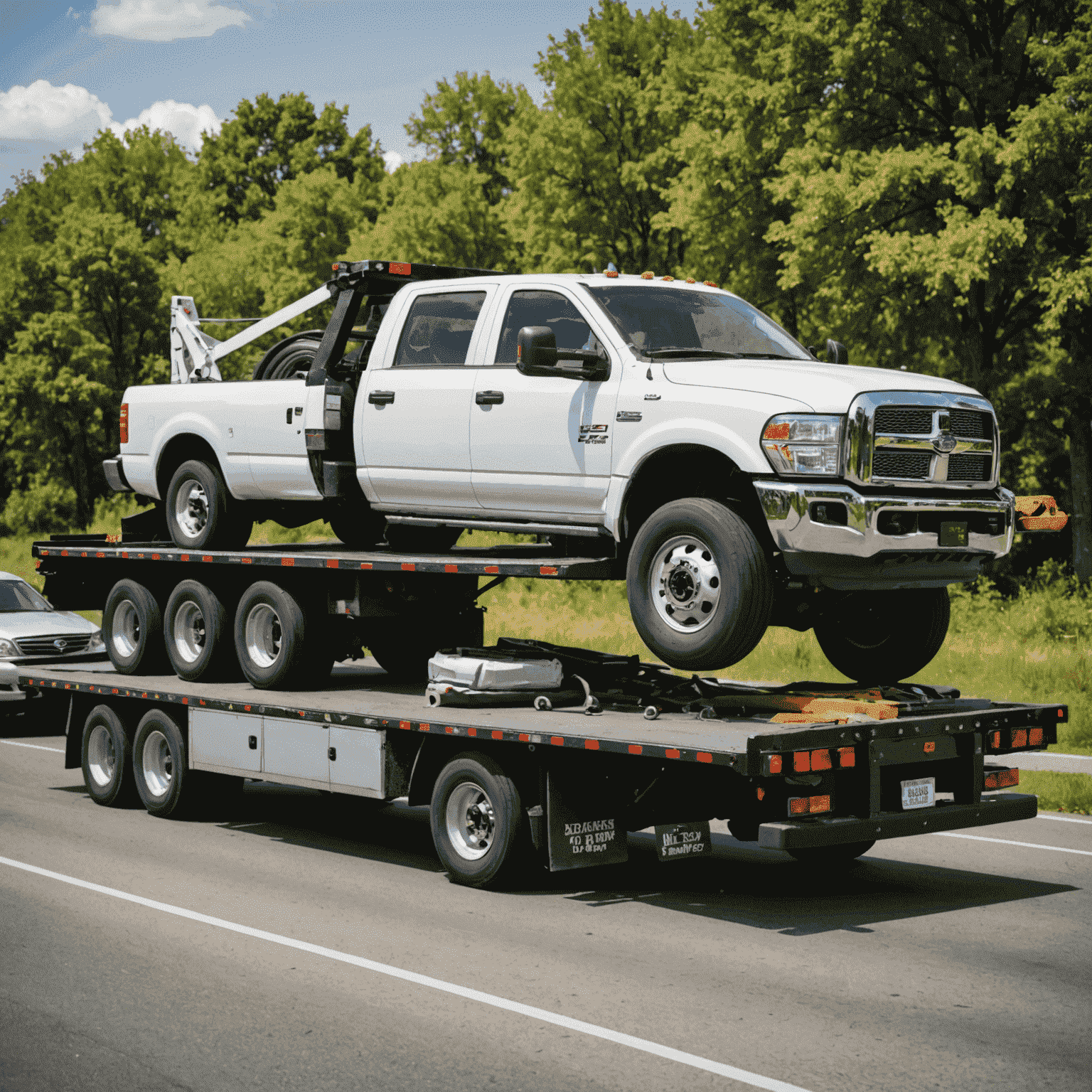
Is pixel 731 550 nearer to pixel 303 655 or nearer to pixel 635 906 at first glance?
pixel 635 906

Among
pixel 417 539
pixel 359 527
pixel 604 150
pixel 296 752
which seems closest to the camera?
pixel 296 752

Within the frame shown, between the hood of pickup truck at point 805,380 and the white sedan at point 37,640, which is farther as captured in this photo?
the white sedan at point 37,640

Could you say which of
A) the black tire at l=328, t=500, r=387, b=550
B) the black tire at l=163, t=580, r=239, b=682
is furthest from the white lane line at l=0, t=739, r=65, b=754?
the black tire at l=328, t=500, r=387, b=550

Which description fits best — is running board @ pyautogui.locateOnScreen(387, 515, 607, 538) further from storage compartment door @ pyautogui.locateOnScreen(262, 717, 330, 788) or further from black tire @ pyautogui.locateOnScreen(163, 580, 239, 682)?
black tire @ pyautogui.locateOnScreen(163, 580, 239, 682)

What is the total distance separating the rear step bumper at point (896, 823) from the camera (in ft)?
23.6

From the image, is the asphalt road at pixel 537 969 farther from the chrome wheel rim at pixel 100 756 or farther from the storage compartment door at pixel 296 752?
the chrome wheel rim at pixel 100 756

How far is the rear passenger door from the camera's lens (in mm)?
9453

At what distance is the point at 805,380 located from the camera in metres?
7.96

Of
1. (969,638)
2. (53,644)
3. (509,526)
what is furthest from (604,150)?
(509,526)

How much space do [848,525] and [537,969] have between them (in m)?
2.76

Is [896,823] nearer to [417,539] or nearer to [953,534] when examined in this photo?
[953,534]

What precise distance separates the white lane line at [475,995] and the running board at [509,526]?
288 cm

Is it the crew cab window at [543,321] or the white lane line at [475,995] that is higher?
the crew cab window at [543,321]

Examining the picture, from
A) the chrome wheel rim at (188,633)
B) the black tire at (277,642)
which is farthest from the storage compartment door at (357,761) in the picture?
the chrome wheel rim at (188,633)
